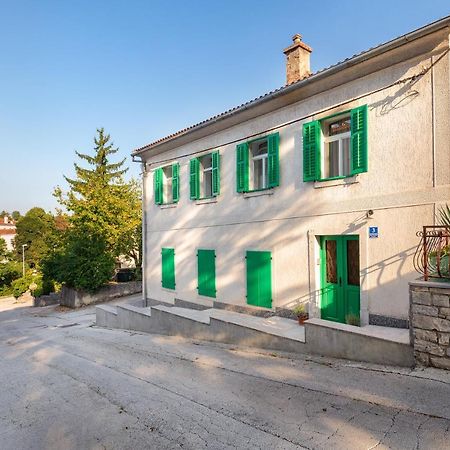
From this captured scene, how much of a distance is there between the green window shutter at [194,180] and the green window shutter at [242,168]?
1.89 meters

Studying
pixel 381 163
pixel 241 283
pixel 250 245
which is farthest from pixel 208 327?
pixel 381 163

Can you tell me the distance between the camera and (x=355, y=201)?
23.3 ft

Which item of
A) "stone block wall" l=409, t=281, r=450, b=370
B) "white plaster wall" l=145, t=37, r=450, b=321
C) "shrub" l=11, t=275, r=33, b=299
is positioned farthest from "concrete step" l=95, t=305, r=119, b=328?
"shrub" l=11, t=275, r=33, b=299

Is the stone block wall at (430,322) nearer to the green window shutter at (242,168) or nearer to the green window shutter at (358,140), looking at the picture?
the green window shutter at (358,140)

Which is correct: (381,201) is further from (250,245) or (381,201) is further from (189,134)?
(189,134)

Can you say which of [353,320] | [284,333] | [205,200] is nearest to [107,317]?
[205,200]

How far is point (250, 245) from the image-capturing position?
9.33m

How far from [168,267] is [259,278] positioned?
430cm

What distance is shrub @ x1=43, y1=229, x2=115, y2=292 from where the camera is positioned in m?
18.3

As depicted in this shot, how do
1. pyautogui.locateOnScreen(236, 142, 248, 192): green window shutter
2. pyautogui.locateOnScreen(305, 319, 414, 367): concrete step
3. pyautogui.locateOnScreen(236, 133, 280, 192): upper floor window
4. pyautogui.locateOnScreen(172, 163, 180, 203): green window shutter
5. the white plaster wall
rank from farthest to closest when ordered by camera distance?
pyautogui.locateOnScreen(172, 163, 180, 203): green window shutter
pyautogui.locateOnScreen(236, 142, 248, 192): green window shutter
pyautogui.locateOnScreen(236, 133, 280, 192): upper floor window
the white plaster wall
pyautogui.locateOnScreen(305, 319, 414, 367): concrete step

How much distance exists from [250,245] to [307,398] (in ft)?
17.2

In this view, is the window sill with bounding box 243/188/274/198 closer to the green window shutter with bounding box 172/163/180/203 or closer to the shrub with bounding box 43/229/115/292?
the green window shutter with bounding box 172/163/180/203

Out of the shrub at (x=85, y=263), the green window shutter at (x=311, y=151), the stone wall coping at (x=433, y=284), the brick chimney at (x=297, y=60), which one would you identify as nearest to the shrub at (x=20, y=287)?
the shrub at (x=85, y=263)

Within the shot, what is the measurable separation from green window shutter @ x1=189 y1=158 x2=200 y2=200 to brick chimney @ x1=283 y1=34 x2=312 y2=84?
146 inches
